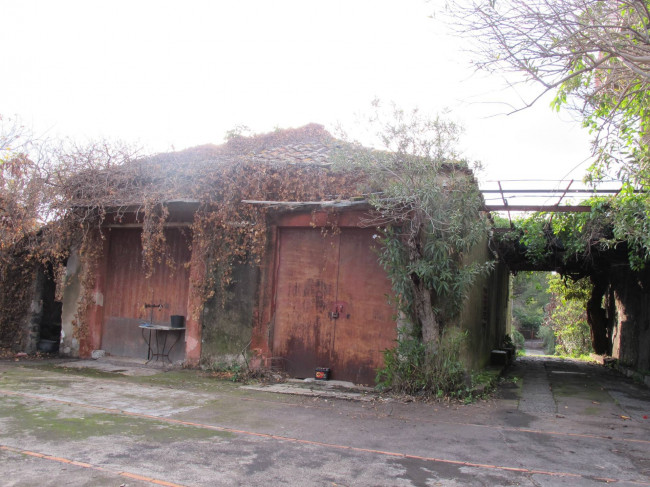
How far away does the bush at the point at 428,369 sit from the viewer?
6840mm

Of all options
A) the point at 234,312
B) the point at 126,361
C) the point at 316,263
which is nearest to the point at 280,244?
the point at 316,263

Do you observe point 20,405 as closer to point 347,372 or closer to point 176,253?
point 176,253

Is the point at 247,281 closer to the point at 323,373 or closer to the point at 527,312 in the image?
the point at 323,373

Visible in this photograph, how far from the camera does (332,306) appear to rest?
25.9 feet

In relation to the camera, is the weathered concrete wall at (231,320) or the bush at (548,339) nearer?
the weathered concrete wall at (231,320)

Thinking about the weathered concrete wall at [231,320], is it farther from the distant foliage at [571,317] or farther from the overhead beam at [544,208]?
the distant foliage at [571,317]

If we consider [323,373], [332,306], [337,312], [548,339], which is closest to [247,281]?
[332,306]

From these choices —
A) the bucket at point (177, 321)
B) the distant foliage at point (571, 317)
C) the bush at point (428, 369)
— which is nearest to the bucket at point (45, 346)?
the bucket at point (177, 321)

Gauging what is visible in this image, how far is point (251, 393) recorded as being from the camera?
713 cm

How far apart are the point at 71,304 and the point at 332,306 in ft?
17.9

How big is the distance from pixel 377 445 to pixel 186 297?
5386mm

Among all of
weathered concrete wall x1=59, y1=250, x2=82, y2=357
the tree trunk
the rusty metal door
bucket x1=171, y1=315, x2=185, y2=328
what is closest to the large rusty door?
bucket x1=171, y1=315, x2=185, y2=328

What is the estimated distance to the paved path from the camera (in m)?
3.96

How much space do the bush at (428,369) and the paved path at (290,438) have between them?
15.0 inches
